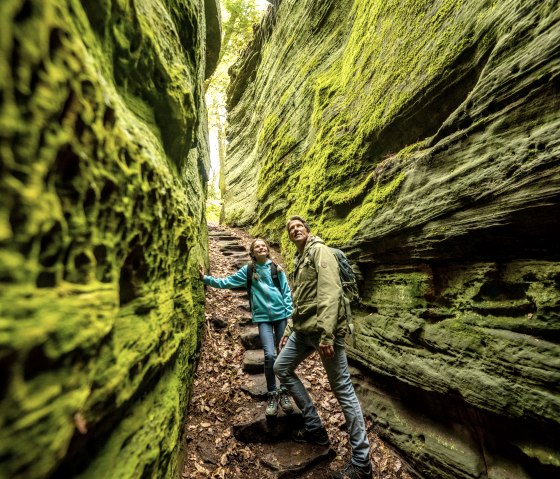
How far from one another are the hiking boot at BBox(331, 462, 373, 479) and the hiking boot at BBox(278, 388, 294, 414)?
1.02m

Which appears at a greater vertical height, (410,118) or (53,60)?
(410,118)

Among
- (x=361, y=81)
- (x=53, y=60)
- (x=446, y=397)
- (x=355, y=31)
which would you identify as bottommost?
(x=446, y=397)

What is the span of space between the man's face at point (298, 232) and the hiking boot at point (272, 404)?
2.50 m

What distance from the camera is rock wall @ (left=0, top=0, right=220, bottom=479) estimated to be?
1.25 m

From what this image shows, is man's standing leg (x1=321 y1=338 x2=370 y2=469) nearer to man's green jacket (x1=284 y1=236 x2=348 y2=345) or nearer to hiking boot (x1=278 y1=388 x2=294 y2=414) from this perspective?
man's green jacket (x1=284 y1=236 x2=348 y2=345)

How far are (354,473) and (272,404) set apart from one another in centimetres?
145

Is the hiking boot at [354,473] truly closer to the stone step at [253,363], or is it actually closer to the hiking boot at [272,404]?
the hiking boot at [272,404]

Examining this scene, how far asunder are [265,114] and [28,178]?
15731 millimetres

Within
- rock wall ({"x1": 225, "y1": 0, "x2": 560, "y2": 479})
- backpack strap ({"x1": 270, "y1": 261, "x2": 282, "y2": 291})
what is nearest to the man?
backpack strap ({"x1": 270, "y1": 261, "x2": 282, "y2": 291})

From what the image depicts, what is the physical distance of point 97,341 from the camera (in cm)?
170

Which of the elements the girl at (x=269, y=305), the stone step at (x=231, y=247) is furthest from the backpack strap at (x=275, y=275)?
the stone step at (x=231, y=247)

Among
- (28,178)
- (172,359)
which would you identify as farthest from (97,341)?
(172,359)

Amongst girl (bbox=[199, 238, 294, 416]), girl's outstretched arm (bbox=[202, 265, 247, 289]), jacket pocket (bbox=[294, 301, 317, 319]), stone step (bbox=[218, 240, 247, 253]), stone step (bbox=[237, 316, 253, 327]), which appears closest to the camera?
jacket pocket (bbox=[294, 301, 317, 319])

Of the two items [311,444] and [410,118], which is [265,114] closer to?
[410,118]
